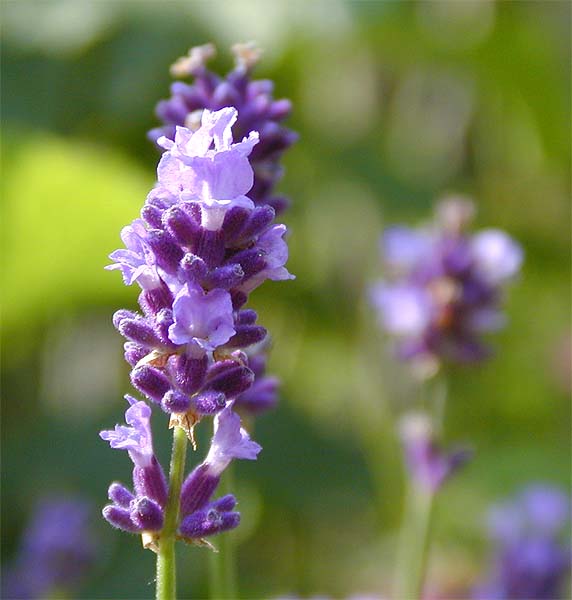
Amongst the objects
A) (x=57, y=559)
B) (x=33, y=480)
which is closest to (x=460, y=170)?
(x=33, y=480)

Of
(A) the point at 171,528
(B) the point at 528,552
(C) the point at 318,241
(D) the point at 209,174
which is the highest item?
(C) the point at 318,241

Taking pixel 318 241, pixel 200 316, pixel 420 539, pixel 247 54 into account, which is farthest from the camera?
pixel 318 241

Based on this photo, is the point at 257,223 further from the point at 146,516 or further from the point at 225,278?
the point at 146,516

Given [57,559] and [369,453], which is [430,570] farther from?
[57,559]

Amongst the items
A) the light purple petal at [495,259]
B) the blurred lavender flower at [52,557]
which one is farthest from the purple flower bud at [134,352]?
the blurred lavender flower at [52,557]

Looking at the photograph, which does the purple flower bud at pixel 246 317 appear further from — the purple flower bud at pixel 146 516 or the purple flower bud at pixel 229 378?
the purple flower bud at pixel 146 516

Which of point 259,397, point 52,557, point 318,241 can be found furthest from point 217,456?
point 318,241
